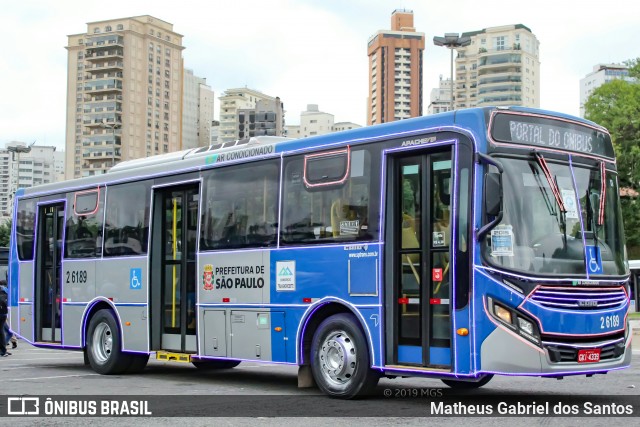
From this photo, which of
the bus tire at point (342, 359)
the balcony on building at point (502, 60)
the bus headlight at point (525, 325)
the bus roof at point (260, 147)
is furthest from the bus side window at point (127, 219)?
the balcony on building at point (502, 60)

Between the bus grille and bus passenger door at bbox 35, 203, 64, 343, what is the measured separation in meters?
10.6

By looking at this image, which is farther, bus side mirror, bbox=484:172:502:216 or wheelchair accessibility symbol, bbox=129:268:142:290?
wheelchair accessibility symbol, bbox=129:268:142:290

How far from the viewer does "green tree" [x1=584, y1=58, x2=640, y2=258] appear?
52500mm

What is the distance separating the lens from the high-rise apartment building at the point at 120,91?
13588 centimetres

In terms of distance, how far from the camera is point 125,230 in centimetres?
1562

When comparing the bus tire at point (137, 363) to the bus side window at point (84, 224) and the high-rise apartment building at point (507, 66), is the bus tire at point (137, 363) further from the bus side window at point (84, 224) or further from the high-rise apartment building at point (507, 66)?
the high-rise apartment building at point (507, 66)

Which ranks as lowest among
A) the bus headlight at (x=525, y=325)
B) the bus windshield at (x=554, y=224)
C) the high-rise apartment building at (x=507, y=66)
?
the bus headlight at (x=525, y=325)

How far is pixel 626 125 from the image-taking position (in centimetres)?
5469

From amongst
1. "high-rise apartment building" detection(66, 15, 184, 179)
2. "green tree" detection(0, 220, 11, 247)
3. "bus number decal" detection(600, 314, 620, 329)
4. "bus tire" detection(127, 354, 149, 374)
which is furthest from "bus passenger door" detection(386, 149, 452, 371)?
"high-rise apartment building" detection(66, 15, 184, 179)

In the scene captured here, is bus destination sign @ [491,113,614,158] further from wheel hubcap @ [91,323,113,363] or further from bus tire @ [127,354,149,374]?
wheel hubcap @ [91,323,113,363]

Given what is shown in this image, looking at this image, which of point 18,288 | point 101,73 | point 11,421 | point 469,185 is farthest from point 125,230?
point 101,73

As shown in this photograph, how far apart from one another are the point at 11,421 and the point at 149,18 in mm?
137263

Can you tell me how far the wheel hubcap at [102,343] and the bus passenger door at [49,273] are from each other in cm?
140

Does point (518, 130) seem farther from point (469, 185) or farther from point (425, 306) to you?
point (425, 306)
